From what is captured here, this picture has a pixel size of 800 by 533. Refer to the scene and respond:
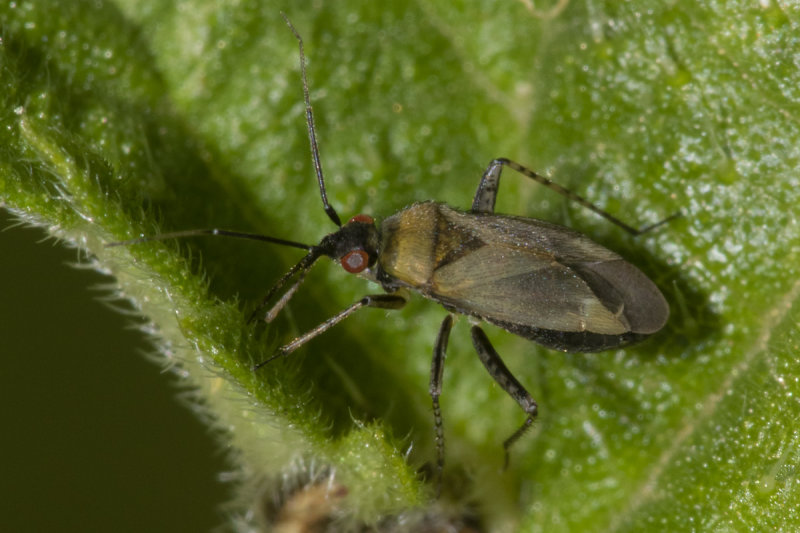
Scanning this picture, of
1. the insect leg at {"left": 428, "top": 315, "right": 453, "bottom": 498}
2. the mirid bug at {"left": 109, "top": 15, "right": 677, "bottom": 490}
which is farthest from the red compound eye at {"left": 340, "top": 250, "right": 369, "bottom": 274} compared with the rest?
the insect leg at {"left": 428, "top": 315, "right": 453, "bottom": 498}

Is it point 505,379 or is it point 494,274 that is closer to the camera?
point 505,379

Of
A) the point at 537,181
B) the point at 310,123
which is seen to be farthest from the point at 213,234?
the point at 537,181

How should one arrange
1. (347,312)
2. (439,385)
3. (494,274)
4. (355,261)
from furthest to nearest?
(494,274) < (355,261) < (347,312) < (439,385)

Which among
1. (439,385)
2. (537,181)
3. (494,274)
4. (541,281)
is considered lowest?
(439,385)

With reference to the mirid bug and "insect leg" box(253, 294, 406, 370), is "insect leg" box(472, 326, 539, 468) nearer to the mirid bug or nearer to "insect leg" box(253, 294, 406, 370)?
the mirid bug

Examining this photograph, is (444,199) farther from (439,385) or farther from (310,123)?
(439,385)
